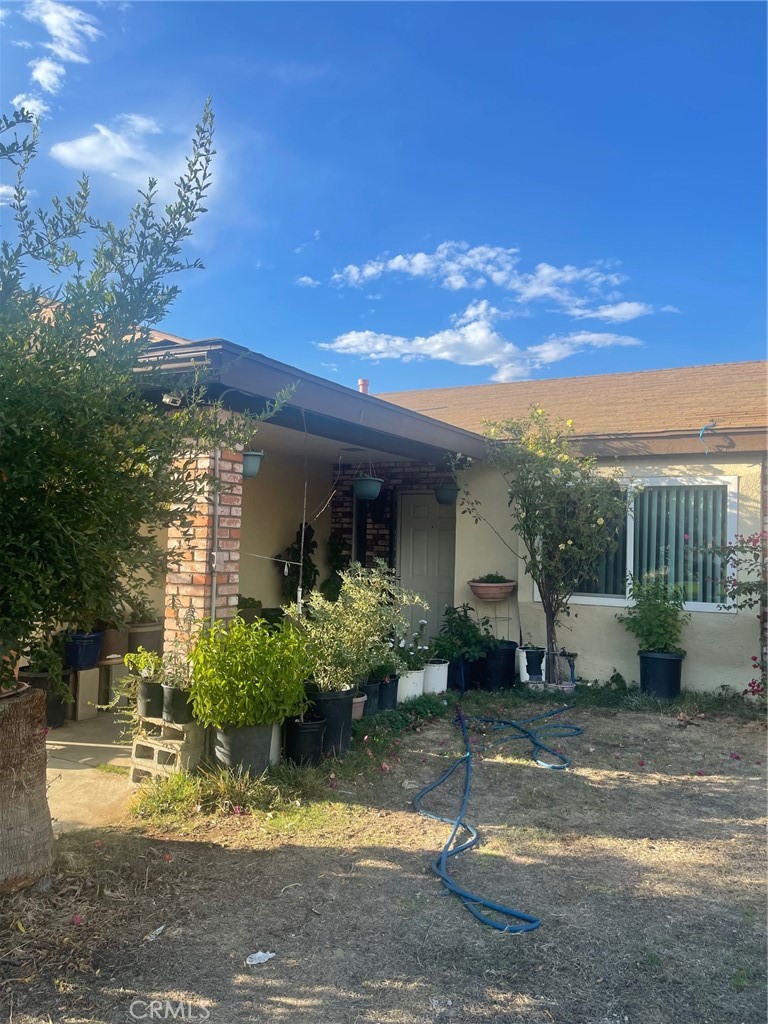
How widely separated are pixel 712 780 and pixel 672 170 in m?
6.91

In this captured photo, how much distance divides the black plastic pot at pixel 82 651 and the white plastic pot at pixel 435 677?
3.15 m

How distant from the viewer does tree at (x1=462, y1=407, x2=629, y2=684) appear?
7.19 m

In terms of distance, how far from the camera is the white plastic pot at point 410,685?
6.42 m

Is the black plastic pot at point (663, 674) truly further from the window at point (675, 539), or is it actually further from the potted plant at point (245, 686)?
the potted plant at point (245, 686)

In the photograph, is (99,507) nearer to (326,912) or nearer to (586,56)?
(326,912)

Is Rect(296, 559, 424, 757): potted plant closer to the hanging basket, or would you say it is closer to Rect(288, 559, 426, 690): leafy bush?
Rect(288, 559, 426, 690): leafy bush

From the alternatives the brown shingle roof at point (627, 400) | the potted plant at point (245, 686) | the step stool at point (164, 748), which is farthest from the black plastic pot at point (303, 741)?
the brown shingle roof at point (627, 400)

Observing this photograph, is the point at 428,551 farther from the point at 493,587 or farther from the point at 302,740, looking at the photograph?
the point at 302,740

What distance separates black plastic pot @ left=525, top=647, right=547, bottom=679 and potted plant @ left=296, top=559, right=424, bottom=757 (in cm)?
237

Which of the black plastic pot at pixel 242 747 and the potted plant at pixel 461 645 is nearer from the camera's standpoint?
the black plastic pot at pixel 242 747

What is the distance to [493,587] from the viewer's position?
795cm

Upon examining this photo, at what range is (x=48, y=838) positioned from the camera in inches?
117

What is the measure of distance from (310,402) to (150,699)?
243 centimetres

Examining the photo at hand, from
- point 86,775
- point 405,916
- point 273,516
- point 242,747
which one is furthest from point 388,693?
point 273,516
